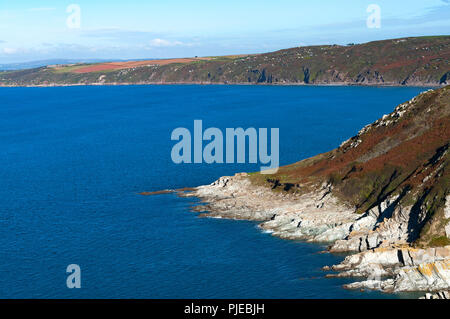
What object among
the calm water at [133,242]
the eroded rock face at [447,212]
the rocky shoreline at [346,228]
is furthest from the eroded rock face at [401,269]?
the calm water at [133,242]

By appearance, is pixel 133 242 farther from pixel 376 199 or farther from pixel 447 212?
pixel 447 212

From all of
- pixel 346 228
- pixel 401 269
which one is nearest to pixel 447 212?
pixel 401 269

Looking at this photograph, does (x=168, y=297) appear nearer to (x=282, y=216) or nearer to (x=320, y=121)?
(x=282, y=216)

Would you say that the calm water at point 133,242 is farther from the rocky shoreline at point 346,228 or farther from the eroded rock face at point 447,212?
the eroded rock face at point 447,212

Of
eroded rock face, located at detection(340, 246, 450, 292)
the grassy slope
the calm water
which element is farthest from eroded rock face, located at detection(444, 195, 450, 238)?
the calm water

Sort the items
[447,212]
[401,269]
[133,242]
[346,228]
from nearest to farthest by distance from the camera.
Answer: [401,269], [447,212], [346,228], [133,242]

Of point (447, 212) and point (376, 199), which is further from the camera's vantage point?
point (376, 199)

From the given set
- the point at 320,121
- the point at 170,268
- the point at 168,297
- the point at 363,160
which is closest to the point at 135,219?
the point at 170,268
